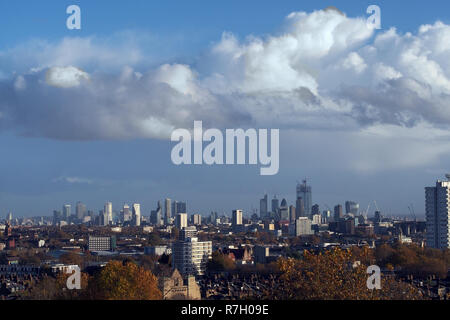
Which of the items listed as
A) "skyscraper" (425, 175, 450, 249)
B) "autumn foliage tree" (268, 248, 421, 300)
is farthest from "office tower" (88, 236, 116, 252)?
"autumn foliage tree" (268, 248, 421, 300)

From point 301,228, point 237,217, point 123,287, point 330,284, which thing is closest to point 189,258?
point 123,287

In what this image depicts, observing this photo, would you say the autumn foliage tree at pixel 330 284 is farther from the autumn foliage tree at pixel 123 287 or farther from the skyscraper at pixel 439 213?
the skyscraper at pixel 439 213

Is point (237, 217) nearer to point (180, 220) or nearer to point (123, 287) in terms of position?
point (180, 220)

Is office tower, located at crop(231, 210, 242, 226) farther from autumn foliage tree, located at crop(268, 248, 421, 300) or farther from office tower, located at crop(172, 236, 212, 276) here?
autumn foliage tree, located at crop(268, 248, 421, 300)
